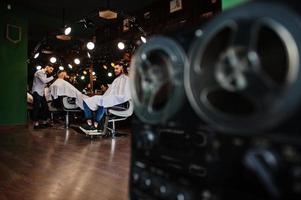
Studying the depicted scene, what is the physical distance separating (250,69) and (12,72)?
7.24 meters

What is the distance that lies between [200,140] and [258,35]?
29 cm

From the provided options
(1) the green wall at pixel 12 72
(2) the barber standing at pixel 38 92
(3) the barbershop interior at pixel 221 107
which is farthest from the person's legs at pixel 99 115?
(3) the barbershop interior at pixel 221 107

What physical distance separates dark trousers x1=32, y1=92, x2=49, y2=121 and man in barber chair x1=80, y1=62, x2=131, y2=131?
77.4 inches

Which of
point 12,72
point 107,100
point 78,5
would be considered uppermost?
point 78,5

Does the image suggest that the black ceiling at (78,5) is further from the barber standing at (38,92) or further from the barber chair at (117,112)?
the barber chair at (117,112)

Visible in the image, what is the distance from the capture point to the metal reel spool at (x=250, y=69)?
1.90 ft

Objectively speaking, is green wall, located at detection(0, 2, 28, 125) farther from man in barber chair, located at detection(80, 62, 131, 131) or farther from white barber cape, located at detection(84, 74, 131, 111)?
white barber cape, located at detection(84, 74, 131, 111)

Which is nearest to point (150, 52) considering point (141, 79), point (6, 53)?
point (141, 79)

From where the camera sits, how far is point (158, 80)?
2.92 feet

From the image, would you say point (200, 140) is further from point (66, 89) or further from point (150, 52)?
point (66, 89)

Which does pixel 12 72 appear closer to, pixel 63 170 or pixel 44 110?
pixel 44 110

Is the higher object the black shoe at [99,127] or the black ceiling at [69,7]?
the black ceiling at [69,7]

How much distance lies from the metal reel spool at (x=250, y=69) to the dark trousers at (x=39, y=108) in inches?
256

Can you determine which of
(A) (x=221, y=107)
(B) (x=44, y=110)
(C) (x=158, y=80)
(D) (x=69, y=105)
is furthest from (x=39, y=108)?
(A) (x=221, y=107)
